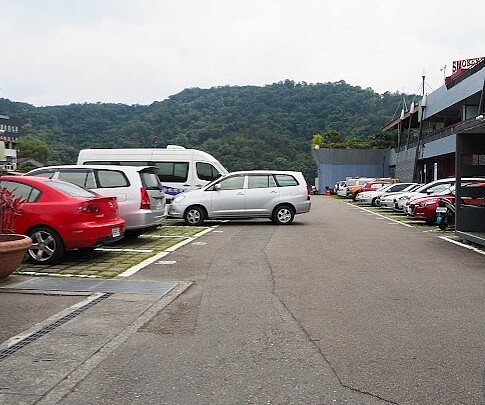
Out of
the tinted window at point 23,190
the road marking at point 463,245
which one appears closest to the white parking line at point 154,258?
the tinted window at point 23,190

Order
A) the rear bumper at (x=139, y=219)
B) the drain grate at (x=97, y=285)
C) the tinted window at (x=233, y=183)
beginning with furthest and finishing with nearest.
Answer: the tinted window at (x=233, y=183), the rear bumper at (x=139, y=219), the drain grate at (x=97, y=285)

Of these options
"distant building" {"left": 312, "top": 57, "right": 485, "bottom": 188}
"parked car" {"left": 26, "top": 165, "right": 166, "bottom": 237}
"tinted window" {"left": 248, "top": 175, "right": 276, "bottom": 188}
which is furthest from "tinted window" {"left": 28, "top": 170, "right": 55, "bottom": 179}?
"distant building" {"left": 312, "top": 57, "right": 485, "bottom": 188}

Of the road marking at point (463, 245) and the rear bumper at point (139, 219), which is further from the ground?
the rear bumper at point (139, 219)

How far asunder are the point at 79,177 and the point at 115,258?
3.05 m

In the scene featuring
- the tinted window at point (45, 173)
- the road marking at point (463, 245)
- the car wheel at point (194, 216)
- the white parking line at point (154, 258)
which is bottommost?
the road marking at point (463, 245)

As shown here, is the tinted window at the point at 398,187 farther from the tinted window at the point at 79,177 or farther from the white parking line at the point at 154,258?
the tinted window at the point at 79,177

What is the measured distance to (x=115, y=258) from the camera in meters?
10.3

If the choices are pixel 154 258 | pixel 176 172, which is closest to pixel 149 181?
pixel 154 258

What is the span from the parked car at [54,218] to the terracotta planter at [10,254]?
114 centimetres

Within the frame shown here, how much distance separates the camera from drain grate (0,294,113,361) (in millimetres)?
5055

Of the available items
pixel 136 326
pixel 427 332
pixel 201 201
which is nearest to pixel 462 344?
pixel 427 332

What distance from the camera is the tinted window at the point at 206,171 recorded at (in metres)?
21.4

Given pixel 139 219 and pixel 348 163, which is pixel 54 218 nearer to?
pixel 139 219

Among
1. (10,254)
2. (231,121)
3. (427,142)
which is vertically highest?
(231,121)
